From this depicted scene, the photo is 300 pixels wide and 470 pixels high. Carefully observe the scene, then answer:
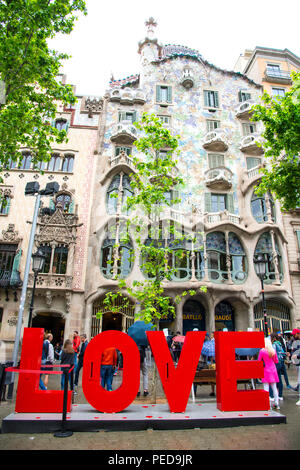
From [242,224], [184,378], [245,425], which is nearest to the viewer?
[245,425]

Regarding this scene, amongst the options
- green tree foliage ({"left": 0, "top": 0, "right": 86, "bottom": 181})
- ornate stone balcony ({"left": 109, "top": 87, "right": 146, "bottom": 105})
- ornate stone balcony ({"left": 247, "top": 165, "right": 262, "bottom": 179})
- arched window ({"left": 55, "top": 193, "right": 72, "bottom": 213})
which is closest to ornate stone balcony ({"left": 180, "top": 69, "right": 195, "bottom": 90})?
ornate stone balcony ({"left": 109, "top": 87, "right": 146, "bottom": 105})

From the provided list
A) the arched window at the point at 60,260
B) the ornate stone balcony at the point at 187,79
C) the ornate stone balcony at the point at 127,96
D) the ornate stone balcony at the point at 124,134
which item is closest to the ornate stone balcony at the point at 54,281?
the arched window at the point at 60,260

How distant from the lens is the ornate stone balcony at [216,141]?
26203mm

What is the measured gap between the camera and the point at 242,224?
2420 cm

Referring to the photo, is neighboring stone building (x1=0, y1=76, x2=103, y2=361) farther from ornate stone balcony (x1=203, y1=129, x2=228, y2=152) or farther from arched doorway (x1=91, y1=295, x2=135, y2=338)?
ornate stone balcony (x1=203, y1=129, x2=228, y2=152)

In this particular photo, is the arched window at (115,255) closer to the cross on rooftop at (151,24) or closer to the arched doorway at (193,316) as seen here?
the arched doorway at (193,316)

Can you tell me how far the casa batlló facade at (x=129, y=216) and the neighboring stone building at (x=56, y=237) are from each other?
0.08 meters

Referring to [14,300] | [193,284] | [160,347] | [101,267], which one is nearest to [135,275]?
[101,267]

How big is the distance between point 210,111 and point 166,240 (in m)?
14.5

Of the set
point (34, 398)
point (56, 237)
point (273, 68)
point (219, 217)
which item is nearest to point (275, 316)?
point (219, 217)

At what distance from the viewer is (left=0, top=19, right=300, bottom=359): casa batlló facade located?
2122cm

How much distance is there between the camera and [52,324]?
22.8 m

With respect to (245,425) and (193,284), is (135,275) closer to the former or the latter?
(193,284)

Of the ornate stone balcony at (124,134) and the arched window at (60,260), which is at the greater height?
the ornate stone balcony at (124,134)
